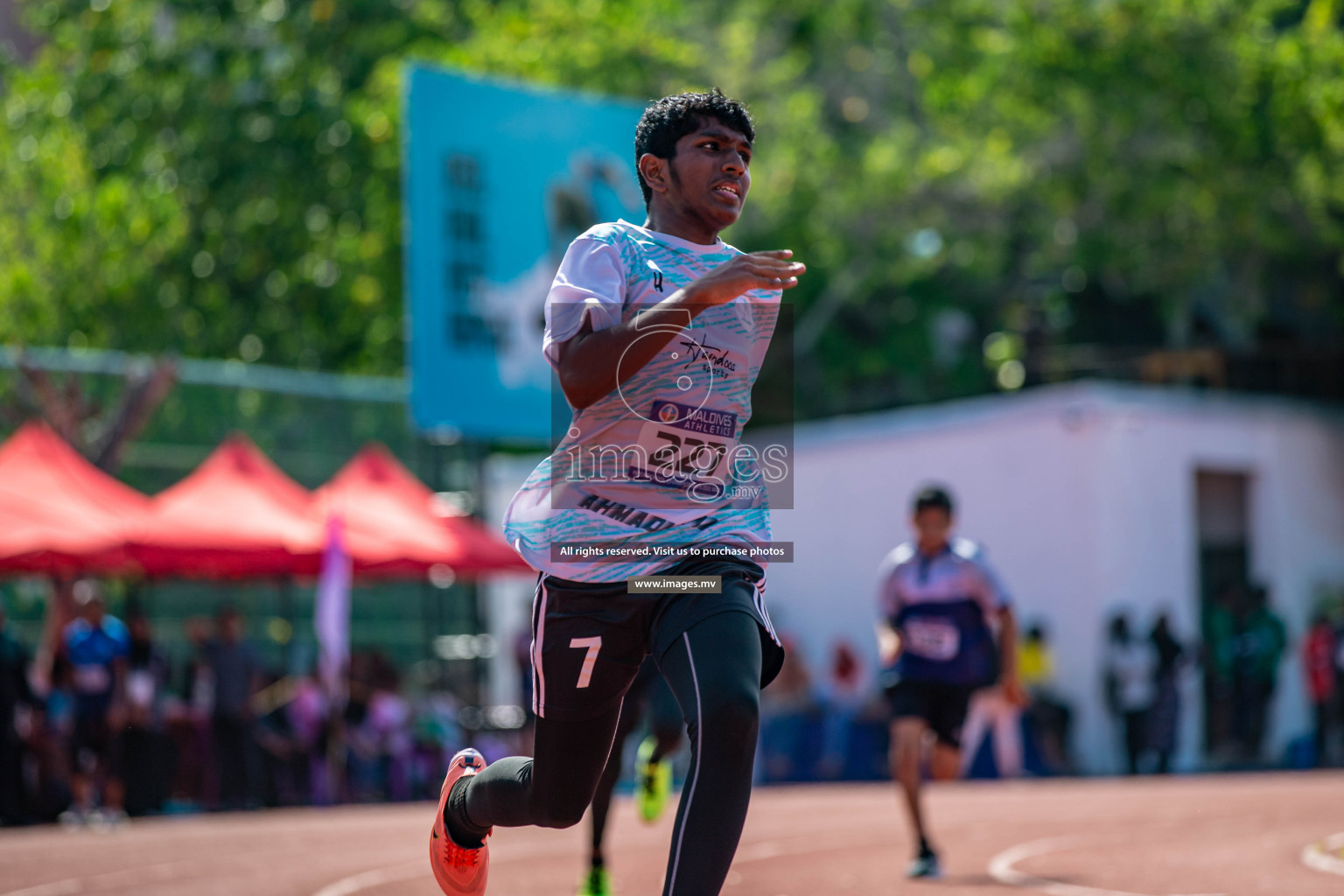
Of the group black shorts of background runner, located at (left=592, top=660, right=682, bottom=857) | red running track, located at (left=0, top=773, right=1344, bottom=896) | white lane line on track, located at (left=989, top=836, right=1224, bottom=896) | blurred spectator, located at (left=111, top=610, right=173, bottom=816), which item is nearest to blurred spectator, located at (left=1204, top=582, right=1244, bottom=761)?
red running track, located at (left=0, top=773, right=1344, bottom=896)

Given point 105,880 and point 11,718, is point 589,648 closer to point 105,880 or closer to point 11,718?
point 105,880

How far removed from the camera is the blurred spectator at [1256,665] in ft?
68.8

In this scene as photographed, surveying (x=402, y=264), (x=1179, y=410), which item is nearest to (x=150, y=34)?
(x=402, y=264)

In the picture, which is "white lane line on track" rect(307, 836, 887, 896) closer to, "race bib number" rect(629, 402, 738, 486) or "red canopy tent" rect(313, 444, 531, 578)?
"race bib number" rect(629, 402, 738, 486)

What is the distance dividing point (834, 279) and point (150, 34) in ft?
38.0

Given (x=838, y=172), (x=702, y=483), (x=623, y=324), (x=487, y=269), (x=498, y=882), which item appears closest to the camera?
(x=623, y=324)

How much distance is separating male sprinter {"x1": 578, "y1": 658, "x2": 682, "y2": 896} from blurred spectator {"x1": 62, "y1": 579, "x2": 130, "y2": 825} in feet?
24.4

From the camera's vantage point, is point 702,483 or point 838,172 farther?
point 838,172

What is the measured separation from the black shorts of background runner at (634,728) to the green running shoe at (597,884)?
75 millimetres

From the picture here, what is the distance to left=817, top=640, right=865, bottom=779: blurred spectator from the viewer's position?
21.8m

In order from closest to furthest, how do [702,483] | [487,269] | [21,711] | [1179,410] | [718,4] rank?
[702,483] < [21,711] < [487,269] < [1179,410] < [718,4]

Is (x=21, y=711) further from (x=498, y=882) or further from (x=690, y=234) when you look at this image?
(x=690, y=234)

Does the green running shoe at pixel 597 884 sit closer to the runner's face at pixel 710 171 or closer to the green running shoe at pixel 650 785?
the green running shoe at pixel 650 785

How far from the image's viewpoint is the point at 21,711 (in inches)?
595
